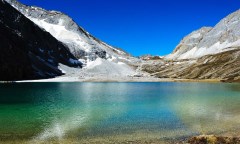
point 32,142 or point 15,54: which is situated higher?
point 15,54

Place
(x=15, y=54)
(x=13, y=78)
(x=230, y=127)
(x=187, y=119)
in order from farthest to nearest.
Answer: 1. (x=15, y=54)
2. (x=13, y=78)
3. (x=187, y=119)
4. (x=230, y=127)

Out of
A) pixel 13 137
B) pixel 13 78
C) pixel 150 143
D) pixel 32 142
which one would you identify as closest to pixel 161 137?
pixel 150 143

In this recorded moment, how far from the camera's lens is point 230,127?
1578 inches

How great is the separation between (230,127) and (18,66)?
553 feet

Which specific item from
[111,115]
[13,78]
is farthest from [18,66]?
[111,115]

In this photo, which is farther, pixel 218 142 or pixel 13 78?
pixel 13 78

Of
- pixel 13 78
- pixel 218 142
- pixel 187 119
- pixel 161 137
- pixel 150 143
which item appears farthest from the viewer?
pixel 13 78

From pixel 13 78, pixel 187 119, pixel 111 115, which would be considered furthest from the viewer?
pixel 13 78

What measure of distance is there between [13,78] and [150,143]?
16688cm

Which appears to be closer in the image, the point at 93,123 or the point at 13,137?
the point at 13,137

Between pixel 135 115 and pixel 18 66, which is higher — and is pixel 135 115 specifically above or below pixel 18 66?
below

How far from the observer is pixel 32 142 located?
1245 inches

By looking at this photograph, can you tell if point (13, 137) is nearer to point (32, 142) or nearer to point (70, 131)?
point (32, 142)

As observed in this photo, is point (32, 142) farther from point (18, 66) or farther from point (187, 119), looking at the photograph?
point (18, 66)
